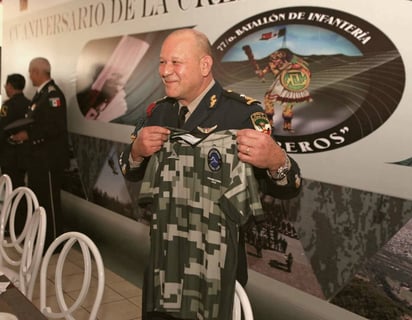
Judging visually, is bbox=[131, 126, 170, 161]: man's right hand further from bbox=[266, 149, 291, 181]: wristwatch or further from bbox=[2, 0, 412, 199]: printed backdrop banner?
bbox=[2, 0, 412, 199]: printed backdrop banner

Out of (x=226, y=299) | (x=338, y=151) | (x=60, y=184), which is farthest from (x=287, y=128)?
(x=60, y=184)

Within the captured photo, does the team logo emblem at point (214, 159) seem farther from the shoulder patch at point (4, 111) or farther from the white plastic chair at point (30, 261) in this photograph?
the shoulder patch at point (4, 111)

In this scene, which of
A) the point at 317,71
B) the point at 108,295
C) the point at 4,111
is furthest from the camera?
the point at 4,111

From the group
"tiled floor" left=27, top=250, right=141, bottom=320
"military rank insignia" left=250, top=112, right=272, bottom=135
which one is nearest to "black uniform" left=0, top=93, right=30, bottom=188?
"tiled floor" left=27, top=250, right=141, bottom=320

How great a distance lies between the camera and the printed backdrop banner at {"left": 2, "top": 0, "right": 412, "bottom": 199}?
1807mm

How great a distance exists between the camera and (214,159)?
1.45 m

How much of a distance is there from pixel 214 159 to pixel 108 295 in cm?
201

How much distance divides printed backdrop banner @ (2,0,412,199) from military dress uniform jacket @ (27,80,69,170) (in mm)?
814

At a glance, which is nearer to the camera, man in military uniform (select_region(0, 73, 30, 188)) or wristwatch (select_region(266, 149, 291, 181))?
wristwatch (select_region(266, 149, 291, 181))

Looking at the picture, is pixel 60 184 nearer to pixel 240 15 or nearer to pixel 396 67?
pixel 240 15

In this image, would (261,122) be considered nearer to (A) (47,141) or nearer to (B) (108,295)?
(B) (108,295)

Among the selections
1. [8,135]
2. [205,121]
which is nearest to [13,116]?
[8,135]

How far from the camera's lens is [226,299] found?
4.47ft

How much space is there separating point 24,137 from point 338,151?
→ 8.71 ft
